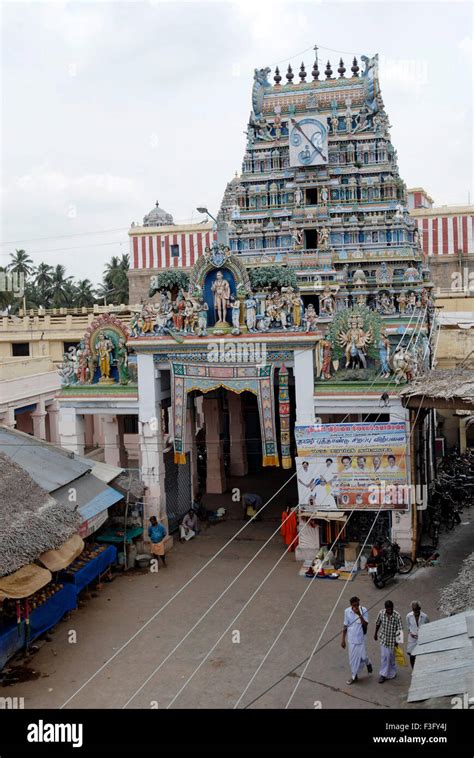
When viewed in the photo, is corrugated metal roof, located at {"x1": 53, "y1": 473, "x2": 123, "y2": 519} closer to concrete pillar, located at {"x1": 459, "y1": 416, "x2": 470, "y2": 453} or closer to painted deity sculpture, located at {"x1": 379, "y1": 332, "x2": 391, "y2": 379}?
painted deity sculpture, located at {"x1": 379, "y1": 332, "x2": 391, "y2": 379}

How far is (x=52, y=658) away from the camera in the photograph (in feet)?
47.2

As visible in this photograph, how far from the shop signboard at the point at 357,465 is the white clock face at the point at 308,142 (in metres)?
10.8

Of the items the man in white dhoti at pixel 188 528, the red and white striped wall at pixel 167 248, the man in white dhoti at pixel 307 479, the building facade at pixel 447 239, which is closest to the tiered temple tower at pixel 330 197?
the man in white dhoti at pixel 307 479

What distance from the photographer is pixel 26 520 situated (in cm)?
1403

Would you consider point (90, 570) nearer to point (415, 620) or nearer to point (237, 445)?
point (415, 620)

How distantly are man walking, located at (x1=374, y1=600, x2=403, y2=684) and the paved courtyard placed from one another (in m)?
0.22

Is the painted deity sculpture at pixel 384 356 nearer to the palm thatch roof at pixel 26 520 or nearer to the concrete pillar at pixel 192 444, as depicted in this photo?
the concrete pillar at pixel 192 444

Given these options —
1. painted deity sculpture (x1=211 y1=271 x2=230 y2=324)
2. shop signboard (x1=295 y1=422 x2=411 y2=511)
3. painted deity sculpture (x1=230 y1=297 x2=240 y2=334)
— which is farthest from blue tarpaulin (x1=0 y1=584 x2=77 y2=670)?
painted deity sculpture (x1=211 y1=271 x2=230 y2=324)

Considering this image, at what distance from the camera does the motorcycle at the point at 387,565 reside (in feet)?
57.3

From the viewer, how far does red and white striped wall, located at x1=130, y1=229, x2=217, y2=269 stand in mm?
52406

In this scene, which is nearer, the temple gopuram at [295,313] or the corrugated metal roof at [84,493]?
the corrugated metal roof at [84,493]

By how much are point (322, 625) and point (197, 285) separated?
9.43 metres

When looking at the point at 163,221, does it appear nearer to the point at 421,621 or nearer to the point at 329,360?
the point at 329,360

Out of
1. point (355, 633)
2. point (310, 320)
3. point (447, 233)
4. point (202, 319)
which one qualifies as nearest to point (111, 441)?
point (202, 319)
